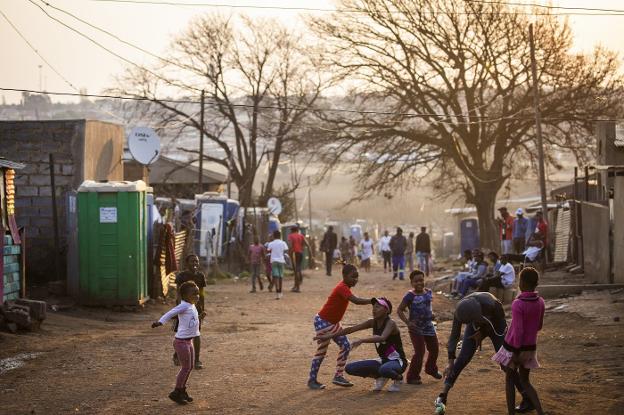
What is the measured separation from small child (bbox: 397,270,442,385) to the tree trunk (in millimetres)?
26945

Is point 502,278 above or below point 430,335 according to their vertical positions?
above

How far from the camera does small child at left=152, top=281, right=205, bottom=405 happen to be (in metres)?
9.82

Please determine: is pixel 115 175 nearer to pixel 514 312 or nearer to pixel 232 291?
pixel 232 291

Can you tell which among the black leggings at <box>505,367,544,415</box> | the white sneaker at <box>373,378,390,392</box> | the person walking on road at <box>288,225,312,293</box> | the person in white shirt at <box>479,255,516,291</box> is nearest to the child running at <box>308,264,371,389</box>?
the white sneaker at <box>373,378,390,392</box>

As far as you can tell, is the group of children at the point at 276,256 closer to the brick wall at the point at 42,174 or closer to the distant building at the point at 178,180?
the brick wall at the point at 42,174

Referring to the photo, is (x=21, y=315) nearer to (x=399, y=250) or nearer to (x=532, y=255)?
(x=532, y=255)

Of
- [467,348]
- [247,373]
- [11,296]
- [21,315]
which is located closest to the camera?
[467,348]

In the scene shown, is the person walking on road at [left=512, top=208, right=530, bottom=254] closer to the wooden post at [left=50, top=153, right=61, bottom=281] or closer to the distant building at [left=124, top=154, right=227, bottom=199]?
the wooden post at [left=50, top=153, right=61, bottom=281]

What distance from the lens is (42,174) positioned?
2217 cm

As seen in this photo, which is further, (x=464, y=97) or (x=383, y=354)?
(x=464, y=97)

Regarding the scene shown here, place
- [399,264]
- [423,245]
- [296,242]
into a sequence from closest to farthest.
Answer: [296,242]
[423,245]
[399,264]

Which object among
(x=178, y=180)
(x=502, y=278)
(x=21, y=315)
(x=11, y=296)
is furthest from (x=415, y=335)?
(x=178, y=180)

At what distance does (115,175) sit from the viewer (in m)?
28.7

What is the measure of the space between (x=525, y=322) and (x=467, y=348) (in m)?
0.87
